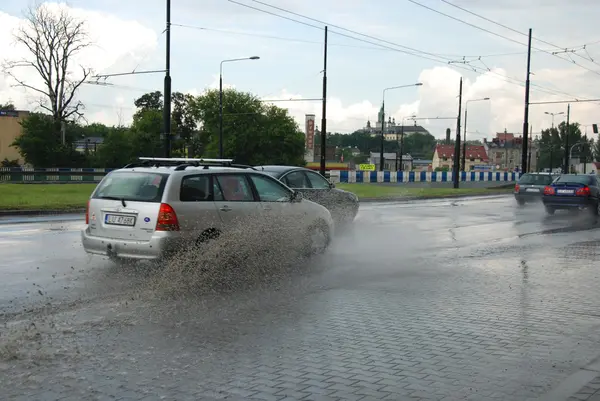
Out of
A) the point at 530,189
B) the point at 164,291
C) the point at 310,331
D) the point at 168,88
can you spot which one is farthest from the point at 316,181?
the point at 530,189

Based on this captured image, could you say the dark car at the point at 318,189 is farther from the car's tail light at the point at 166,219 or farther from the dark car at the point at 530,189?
the dark car at the point at 530,189

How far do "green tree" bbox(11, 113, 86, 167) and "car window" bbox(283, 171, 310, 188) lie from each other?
1808 inches

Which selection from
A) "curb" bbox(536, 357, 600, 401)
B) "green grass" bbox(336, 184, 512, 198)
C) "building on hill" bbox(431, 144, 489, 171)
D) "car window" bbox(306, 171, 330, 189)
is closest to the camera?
"curb" bbox(536, 357, 600, 401)

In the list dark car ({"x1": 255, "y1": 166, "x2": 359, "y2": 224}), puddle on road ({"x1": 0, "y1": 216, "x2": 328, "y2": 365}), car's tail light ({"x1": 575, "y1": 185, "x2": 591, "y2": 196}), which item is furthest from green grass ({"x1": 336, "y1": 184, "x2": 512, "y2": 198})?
puddle on road ({"x1": 0, "y1": 216, "x2": 328, "y2": 365})

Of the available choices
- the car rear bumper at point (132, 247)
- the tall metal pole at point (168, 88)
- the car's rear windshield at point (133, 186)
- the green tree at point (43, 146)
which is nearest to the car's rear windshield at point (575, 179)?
the tall metal pole at point (168, 88)

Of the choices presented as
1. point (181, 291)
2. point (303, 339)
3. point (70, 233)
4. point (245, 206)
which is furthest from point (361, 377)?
point (70, 233)

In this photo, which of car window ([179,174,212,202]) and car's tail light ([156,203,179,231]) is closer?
car's tail light ([156,203,179,231])

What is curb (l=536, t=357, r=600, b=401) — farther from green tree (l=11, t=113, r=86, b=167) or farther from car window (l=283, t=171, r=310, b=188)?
green tree (l=11, t=113, r=86, b=167)

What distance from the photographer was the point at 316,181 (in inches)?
609

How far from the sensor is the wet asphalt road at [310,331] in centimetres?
488

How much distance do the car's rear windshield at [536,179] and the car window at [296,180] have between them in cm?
1753

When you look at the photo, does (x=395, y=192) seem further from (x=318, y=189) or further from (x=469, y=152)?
(x=469, y=152)

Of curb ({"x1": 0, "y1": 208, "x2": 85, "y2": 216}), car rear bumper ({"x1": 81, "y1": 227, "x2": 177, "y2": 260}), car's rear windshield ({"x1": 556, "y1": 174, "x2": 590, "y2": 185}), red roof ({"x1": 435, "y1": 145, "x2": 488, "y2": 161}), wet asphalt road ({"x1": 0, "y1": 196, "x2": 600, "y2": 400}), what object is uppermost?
red roof ({"x1": 435, "y1": 145, "x2": 488, "y2": 161})

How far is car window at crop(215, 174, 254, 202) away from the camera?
959cm
